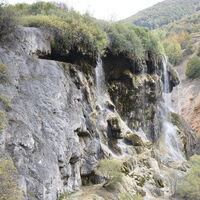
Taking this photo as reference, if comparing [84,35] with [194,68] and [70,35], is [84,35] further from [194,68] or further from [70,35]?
[194,68]

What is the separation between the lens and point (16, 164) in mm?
10758

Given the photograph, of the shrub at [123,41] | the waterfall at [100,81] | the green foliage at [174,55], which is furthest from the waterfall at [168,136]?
the green foliage at [174,55]

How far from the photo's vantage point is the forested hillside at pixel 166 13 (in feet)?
520

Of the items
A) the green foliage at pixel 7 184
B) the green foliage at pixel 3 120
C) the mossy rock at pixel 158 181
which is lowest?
the mossy rock at pixel 158 181

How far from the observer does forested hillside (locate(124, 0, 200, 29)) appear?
520ft

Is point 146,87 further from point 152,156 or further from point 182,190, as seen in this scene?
point 182,190

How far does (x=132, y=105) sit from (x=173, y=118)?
35.4 ft

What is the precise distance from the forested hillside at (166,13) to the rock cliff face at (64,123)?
137 metres

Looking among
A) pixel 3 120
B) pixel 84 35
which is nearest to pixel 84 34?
pixel 84 35

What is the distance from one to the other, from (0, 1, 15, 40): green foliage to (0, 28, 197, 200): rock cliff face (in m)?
0.67

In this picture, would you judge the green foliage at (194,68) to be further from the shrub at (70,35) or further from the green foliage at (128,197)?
the green foliage at (128,197)

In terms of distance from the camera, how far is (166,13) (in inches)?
6727

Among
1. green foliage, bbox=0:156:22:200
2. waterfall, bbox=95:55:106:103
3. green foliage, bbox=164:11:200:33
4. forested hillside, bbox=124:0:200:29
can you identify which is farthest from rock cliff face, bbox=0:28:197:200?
forested hillside, bbox=124:0:200:29

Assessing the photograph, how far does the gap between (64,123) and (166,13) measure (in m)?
172
